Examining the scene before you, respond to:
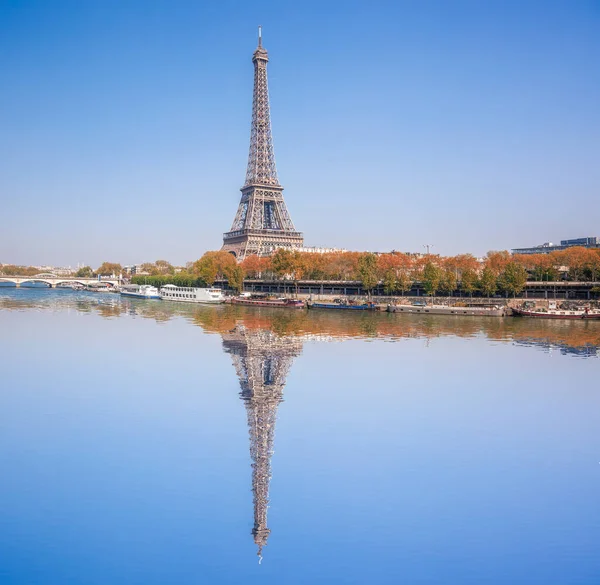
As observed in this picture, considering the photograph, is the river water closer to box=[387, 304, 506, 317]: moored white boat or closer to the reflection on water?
the reflection on water

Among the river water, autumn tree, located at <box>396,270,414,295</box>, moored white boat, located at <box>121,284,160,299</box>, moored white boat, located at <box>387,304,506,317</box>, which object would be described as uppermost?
autumn tree, located at <box>396,270,414,295</box>

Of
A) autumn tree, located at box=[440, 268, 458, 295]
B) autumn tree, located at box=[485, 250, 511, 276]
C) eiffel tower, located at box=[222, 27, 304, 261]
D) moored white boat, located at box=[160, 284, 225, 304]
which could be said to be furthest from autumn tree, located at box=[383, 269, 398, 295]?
eiffel tower, located at box=[222, 27, 304, 261]

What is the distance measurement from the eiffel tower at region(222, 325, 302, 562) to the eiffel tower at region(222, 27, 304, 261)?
190ft

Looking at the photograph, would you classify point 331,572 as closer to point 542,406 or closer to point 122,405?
point 122,405

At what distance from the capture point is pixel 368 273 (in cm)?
6769

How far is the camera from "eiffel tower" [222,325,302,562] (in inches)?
459

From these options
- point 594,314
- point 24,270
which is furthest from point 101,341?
point 24,270

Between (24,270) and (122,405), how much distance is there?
198820 millimetres

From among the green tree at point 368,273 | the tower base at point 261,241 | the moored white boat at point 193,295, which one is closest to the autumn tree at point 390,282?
the green tree at point 368,273

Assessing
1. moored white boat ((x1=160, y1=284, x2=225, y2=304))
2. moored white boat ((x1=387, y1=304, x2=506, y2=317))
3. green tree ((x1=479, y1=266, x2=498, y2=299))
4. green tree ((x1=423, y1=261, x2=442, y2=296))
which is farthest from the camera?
moored white boat ((x1=160, y1=284, x2=225, y2=304))

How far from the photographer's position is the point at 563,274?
77000 millimetres

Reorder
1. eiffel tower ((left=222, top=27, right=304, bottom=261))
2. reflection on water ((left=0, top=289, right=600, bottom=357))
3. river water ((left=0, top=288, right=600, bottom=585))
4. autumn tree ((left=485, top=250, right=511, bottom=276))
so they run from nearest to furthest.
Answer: river water ((left=0, top=288, right=600, bottom=585)) < reflection on water ((left=0, top=289, right=600, bottom=357)) < autumn tree ((left=485, top=250, right=511, bottom=276)) < eiffel tower ((left=222, top=27, right=304, bottom=261))

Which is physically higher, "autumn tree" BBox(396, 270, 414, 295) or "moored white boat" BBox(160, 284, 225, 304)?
"autumn tree" BBox(396, 270, 414, 295)

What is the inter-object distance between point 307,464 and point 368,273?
5518cm
